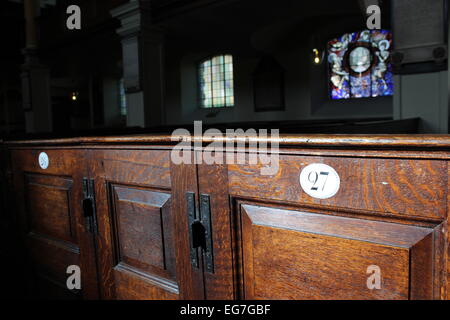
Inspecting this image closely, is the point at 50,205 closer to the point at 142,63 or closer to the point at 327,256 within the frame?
the point at 327,256

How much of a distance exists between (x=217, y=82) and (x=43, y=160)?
9439 millimetres

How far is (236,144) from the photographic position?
1.04 m

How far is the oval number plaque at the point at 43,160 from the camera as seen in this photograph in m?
1.83

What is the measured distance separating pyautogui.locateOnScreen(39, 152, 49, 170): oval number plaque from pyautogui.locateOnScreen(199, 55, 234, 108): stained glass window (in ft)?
29.1

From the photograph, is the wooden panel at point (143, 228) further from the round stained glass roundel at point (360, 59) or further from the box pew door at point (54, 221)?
the round stained glass roundel at point (360, 59)

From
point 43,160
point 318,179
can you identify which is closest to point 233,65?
point 43,160

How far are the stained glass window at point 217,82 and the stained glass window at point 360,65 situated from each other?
310 centimetres

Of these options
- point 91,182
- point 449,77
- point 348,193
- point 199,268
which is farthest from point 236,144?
point 449,77

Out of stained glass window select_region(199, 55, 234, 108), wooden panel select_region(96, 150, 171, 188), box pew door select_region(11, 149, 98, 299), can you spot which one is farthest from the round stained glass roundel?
wooden panel select_region(96, 150, 171, 188)

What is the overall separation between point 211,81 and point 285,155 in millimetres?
10414

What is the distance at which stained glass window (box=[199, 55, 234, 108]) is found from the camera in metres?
→ 10.7

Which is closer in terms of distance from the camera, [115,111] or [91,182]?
[91,182]

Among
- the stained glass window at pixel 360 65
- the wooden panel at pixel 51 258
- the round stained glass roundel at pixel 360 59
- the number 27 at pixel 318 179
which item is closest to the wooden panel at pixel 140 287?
the wooden panel at pixel 51 258
